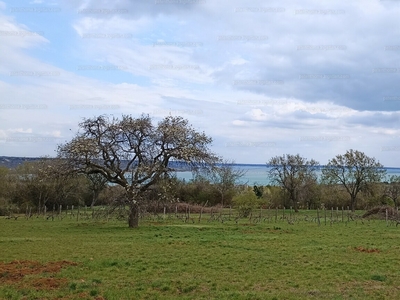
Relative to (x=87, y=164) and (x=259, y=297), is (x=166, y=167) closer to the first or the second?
(x=87, y=164)

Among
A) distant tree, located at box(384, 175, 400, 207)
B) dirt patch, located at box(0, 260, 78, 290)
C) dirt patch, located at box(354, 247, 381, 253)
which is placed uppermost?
distant tree, located at box(384, 175, 400, 207)

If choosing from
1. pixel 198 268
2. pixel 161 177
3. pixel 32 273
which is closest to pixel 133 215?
pixel 161 177

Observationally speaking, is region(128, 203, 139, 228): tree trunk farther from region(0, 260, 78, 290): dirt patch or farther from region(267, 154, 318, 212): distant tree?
region(267, 154, 318, 212): distant tree

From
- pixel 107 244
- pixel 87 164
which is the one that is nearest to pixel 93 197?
pixel 87 164

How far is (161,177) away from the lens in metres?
25.8

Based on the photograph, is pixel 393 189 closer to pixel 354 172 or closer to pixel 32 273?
pixel 354 172

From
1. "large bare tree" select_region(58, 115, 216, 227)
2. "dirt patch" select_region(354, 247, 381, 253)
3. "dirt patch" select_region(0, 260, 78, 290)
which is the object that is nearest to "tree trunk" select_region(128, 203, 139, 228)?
"large bare tree" select_region(58, 115, 216, 227)

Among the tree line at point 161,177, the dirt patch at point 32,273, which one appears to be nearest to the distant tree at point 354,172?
the tree line at point 161,177

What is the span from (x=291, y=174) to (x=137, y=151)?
30435mm

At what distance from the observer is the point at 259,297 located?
30.1 feet

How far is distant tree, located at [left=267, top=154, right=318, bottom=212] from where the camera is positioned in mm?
51812

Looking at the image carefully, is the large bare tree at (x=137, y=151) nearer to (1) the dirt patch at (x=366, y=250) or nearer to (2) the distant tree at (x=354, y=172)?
(1) the dirt patch at (x=366, y=250)

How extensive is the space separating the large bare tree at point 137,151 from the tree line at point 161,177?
2.5 inches

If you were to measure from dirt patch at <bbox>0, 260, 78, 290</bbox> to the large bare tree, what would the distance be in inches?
477
